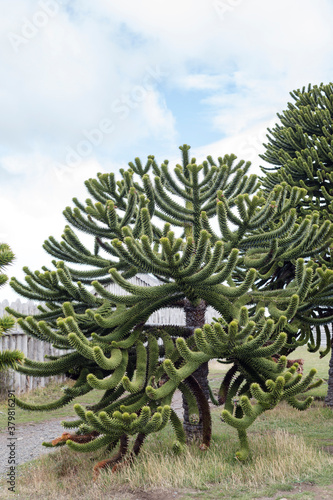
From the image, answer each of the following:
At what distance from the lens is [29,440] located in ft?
25.3

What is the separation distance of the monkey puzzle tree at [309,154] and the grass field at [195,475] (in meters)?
3.48

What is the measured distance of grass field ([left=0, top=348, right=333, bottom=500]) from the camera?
15.2 ft

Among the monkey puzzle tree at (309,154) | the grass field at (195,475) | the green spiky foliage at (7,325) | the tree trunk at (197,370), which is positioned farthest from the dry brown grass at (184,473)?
the monkey puzzle tree at (309,154)

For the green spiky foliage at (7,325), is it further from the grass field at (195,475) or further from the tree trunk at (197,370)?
the tree trunk at (197,370)

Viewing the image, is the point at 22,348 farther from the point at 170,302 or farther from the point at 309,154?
the point at 309,154

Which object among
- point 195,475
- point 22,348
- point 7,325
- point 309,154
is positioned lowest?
point 195,475

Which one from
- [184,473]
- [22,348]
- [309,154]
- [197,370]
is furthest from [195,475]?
[22,348]

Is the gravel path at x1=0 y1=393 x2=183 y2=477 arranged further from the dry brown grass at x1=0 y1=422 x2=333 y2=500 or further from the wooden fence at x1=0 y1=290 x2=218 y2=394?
the wooden fence at x1=0 y1=290 x2=218 y2=394

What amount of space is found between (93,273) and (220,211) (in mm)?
1945

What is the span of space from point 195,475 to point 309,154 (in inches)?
252

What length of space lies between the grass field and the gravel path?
54cm

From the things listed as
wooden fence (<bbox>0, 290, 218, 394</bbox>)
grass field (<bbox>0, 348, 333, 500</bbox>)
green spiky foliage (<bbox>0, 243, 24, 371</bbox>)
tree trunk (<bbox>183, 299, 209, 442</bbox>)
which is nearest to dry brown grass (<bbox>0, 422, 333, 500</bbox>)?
grass field (<bbox>0, 348, 333, 500</bbox>)

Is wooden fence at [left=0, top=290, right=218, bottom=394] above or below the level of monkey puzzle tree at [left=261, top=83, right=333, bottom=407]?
below

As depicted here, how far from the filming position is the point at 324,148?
900 cm
